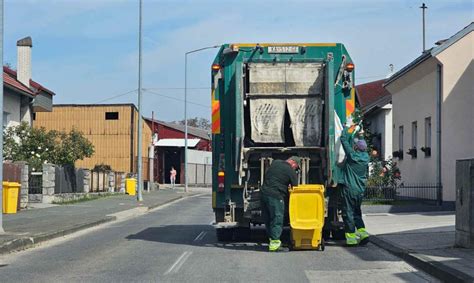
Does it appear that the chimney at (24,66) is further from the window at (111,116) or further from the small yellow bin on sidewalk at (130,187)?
the window at (111,116)

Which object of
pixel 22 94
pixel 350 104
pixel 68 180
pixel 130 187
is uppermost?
pixel 22 94

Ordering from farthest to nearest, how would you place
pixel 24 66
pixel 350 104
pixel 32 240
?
pixel 24 66 → pixel 32 240 → pixel 350 104

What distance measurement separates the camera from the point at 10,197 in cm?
2125

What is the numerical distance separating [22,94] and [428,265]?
26845 millimetres

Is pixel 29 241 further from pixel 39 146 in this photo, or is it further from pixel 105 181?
pixel 105 181

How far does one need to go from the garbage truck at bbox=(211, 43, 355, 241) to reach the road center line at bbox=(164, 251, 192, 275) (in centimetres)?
109

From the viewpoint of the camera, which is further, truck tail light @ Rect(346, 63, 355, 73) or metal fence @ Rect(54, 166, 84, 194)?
metal fence @ Rect(54, 166, 84, 194)

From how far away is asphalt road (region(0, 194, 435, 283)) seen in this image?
976 centimetres

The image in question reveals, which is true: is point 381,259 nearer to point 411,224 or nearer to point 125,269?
point 125,269

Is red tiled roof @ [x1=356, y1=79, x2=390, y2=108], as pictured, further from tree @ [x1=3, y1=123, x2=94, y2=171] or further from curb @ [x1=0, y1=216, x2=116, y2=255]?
curb @ [x1=0, y1=216, x2=116, y2=255]

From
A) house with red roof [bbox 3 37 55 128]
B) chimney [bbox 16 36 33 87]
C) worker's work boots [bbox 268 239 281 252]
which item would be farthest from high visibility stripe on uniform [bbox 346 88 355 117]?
chimney [bbox 16 36 33 87]

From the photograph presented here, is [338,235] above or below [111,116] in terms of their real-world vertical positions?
below

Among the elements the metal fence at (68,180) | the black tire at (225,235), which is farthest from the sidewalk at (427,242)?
the metal fence at (68,180)

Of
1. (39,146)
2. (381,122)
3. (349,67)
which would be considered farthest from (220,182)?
(381,122)
